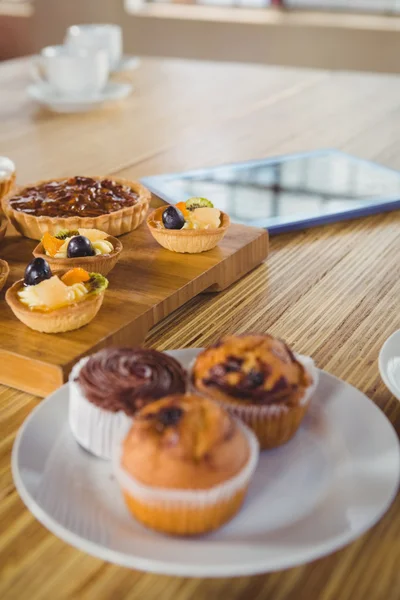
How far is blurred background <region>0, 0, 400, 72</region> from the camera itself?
14.9ft

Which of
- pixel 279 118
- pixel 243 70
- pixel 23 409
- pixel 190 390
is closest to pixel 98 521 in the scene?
pixel 190 390

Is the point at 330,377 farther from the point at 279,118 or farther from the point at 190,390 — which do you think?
the point at 279,118

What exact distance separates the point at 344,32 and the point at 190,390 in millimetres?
4183

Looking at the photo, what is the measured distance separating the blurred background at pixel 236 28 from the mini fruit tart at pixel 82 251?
3728 millimetres

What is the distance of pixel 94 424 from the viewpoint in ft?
2.39

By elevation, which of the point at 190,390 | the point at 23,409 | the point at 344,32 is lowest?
the point at 344,32

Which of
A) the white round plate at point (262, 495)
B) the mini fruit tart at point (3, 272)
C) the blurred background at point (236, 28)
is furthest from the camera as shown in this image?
the blurred background at point (236, 28)

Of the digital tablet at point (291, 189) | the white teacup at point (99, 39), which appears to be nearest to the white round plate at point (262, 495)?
the digital tablet at point (291, 189)

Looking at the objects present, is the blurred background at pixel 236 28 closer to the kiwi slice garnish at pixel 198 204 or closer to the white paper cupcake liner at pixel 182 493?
the kiwi slice garnish at pixel 198 204

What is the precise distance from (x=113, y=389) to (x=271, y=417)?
0.49 ft

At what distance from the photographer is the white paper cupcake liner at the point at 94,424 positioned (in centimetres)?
72

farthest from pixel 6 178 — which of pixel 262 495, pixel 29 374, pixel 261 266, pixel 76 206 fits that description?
pixel 262 495

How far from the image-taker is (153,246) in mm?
1269

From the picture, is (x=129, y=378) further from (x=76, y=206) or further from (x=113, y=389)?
(x=76, y=206)
